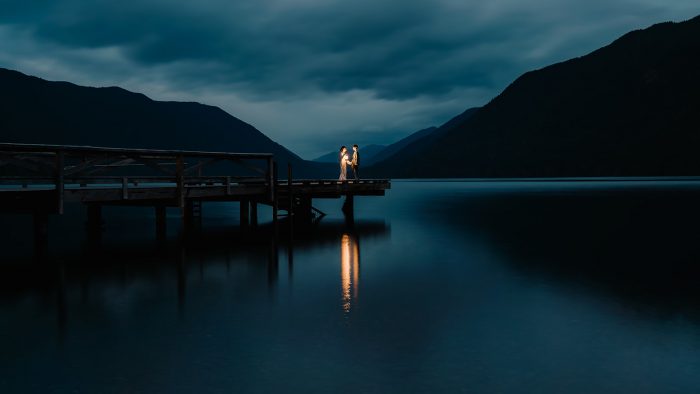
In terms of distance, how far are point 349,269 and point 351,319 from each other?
6682mm

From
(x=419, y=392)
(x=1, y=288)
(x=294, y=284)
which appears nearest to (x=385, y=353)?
(x=419, y=392)

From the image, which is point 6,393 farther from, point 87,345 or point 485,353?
point 485,353

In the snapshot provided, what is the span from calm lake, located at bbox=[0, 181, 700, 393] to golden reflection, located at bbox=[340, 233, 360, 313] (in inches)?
3.9

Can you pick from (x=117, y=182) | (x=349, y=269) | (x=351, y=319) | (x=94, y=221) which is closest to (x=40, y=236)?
(x=117, y=182)

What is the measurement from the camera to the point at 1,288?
15.0 meters

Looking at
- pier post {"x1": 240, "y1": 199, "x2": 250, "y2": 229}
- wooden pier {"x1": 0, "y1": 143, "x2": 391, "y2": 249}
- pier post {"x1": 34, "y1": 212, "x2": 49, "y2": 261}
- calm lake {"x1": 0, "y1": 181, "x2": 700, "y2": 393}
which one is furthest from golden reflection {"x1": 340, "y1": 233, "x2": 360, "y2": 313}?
pier post {"x1": 34, "y1": 212, "x2": 49, "y2": 261}

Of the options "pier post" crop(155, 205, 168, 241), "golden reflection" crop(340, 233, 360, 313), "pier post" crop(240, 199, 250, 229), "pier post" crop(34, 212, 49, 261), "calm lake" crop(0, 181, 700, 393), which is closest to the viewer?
"calm lake" crop(0, 181, 700, 393)

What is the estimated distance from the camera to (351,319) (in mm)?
11492

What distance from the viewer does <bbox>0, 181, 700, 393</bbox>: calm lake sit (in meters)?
8.12

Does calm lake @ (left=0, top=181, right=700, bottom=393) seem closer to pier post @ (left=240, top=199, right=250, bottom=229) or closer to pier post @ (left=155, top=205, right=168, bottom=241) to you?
pier post @ (left=155, top=205, right=168, bottom=241)

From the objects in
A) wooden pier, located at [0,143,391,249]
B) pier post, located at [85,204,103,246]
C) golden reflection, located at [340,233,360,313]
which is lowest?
golden reflection, located at [340,233,360,313]

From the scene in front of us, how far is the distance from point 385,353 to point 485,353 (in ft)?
5.38

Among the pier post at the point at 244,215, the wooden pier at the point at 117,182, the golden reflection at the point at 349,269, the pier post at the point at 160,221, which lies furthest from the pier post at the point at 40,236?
the pier post at the point at 244,215

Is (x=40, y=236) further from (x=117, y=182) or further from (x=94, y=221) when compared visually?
(x=94, y=221)
